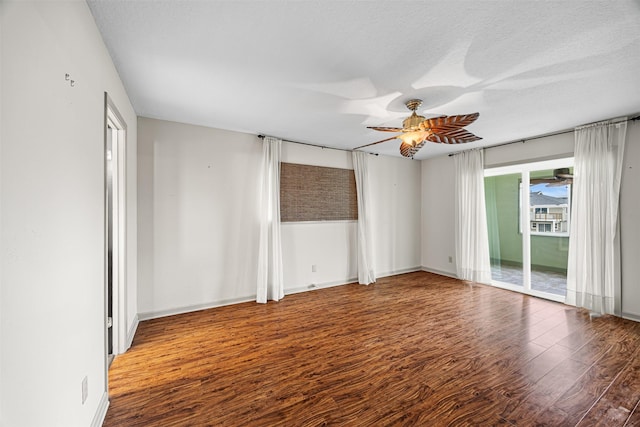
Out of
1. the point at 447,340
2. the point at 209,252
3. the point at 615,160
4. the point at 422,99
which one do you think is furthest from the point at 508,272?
the point at 209,252

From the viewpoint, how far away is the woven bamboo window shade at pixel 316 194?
436 cm

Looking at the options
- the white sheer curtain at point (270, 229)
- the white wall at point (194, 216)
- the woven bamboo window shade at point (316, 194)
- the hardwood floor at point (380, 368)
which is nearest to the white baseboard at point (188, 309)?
the white wall at point (194, 216)

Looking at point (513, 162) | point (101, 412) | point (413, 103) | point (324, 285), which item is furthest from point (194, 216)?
point (513, 162)

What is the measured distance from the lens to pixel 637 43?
1.85 metres

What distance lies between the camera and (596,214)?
11.4 ft

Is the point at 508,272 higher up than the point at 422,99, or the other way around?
the point at 422,99

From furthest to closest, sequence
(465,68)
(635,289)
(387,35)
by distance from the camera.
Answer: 1. (635,289)
2. (465,68)
3. (387,35)

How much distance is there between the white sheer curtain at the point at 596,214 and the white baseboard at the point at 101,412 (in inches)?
212

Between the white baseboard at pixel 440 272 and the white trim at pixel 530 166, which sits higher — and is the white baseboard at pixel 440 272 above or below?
below

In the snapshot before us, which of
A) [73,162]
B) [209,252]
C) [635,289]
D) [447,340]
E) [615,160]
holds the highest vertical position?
[615,160]

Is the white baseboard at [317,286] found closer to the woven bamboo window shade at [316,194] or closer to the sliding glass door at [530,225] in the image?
the woven bamboo window shade at [316,194]

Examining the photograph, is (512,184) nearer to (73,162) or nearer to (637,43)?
(637,43)

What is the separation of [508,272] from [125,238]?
19.3 feet

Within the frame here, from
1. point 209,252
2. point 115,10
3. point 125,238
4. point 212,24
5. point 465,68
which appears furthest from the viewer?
point 209,252
